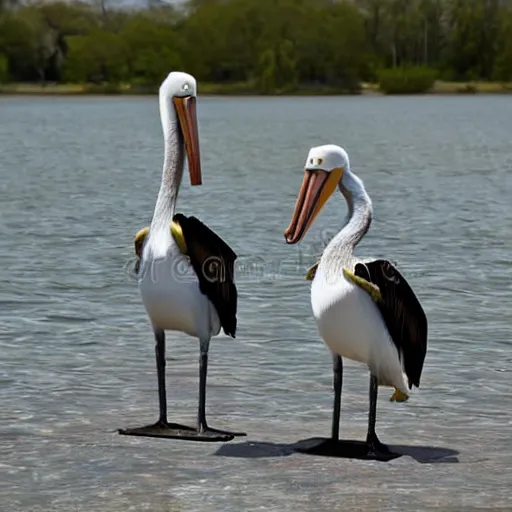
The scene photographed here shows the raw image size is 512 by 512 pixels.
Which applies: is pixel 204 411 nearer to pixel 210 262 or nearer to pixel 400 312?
pixel 210 262

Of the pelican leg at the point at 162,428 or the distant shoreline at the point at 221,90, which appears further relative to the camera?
the distant shoreline at the point at 221,90

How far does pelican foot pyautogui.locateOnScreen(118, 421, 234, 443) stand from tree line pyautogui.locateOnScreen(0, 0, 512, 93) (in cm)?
12500

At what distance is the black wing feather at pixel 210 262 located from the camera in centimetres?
675

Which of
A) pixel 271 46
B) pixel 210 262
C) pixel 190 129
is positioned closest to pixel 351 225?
pixel 210 262

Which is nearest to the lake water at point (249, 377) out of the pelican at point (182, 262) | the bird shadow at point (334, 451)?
the bird shadow at point (334, 451)

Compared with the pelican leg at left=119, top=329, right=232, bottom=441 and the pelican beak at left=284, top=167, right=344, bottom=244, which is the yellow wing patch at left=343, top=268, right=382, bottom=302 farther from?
the pelican leg at left=119, top=329, right=232, bottom=441

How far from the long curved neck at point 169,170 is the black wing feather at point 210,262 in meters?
0.06

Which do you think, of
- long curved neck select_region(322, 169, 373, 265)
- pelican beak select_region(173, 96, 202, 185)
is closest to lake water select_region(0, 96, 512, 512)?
long curved neck select_region(322, 169, 373, 265)

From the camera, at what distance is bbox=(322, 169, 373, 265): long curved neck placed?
6.50 meters

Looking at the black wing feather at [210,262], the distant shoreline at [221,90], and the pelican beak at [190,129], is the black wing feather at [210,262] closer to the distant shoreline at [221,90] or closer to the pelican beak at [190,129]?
the pelican beak at [190,129]

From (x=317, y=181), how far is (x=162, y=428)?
1.34 metres

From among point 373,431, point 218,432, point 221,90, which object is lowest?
point 221,90

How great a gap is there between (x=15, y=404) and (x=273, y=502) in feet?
7.27

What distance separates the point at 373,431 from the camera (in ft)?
22.0
